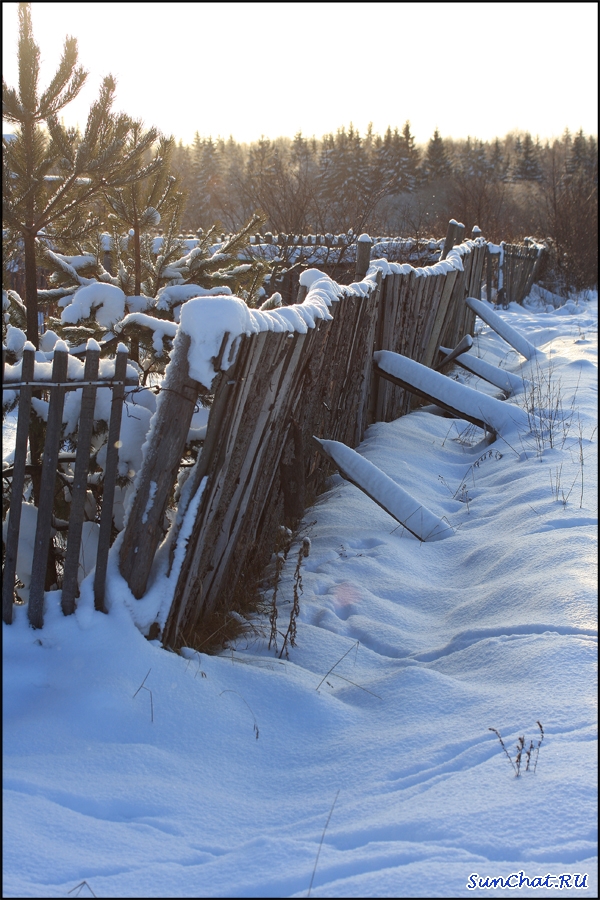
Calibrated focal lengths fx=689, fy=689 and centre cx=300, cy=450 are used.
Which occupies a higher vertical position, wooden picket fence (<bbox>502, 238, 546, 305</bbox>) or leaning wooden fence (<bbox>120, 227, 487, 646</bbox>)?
wooden picket fence (<bbox>502, 238, 546, 305</bbox>)

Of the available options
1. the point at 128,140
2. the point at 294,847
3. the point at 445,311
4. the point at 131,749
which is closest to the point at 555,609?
the point at 294,847

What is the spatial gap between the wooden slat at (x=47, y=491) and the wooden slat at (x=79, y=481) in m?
0.07

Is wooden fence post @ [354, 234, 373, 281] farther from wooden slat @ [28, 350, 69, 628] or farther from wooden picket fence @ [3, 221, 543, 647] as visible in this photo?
wooden slat @ [28, 350, 69, 628]

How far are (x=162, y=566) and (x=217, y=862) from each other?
113cm

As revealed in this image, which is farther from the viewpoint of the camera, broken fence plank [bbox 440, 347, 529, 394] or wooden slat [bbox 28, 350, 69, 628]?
broken fence plank [bbox 440, 347, 529, 394]

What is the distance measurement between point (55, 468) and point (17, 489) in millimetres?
143

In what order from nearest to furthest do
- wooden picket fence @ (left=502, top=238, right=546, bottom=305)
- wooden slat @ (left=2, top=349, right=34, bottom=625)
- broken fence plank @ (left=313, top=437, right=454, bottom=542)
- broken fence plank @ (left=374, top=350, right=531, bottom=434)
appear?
wooden slat @ (left=2, top=349, right=34, bottom=625) → broken fence plank @ (left=313, top=437, right=454, bottom=542) → broken fence plank @ (left=374, top=350, right=531, bottom=434) → wooden picket fence @ (left=502, top=238, right=546, bottom=305)

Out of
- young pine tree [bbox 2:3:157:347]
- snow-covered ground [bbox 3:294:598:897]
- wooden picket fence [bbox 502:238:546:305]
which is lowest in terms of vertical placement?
snow-covered ground [bbox 3:294:598:897]

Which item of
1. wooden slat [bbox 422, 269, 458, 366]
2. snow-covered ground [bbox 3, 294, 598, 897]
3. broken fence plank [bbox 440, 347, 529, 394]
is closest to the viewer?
snow-covered ground [bbox 3, 294, 598, 897]

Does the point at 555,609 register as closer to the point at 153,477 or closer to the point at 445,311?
the point at 153,477

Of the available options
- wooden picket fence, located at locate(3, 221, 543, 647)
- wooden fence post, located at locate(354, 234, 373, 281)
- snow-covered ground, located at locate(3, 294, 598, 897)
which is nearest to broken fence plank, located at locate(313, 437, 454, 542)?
wooden picket fence, located at locate(3, 221, 543, 647)

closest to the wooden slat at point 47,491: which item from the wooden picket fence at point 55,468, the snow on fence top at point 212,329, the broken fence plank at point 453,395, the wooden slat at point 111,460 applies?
the wooden picket fence at point 55,468

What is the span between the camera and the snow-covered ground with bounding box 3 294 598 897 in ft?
5.53

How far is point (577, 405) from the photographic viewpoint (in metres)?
6.45
